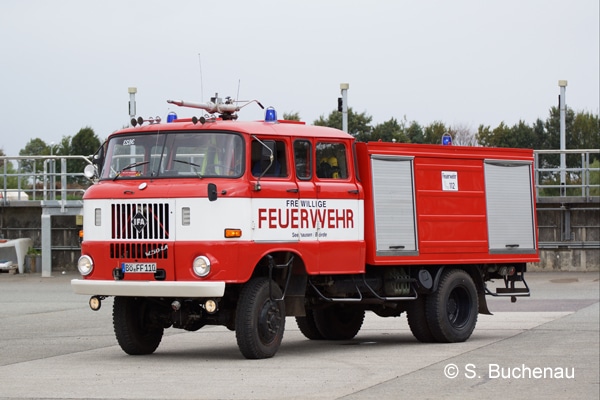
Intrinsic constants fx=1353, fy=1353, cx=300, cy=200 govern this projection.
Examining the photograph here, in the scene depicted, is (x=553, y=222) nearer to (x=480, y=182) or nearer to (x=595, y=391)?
(x=480, y=182)

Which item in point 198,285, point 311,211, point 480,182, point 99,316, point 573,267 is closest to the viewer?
point 198,285

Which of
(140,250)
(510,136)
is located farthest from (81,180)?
(510,136)

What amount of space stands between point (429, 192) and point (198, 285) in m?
4.35

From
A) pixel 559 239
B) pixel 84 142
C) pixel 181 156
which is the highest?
pixel 84 142

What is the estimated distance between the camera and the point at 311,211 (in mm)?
16172

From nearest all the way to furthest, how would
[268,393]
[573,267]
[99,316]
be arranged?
[268,393], [99,316], [573,267]

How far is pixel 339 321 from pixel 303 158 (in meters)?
3.28

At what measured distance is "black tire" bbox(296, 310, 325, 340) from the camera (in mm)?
18594

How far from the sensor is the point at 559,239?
36406 mm

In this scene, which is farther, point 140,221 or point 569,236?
point 569,236

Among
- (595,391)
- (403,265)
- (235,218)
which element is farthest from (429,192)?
(595,391)

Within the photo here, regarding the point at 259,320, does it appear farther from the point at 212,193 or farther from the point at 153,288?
the point at 212,193

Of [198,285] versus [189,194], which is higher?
[189,194]

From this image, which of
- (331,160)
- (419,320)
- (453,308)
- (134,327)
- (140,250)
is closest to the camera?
(140,250)
